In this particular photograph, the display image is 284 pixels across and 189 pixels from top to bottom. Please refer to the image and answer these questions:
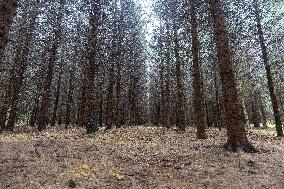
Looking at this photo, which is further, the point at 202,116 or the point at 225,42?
the point at 202,116

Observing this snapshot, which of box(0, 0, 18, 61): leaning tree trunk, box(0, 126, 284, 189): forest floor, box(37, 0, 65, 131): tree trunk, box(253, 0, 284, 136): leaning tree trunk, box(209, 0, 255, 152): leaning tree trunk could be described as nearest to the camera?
box(0, 0, 18, 61): leaning tree trunk

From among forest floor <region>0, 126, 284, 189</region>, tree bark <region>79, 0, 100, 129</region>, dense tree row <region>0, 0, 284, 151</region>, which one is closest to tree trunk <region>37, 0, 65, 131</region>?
dense tree row <region>0, 0, 284, 151</region>

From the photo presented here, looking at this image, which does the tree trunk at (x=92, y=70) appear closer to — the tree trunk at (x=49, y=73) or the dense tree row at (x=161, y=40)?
the dense tree row at (x=161, y=40)

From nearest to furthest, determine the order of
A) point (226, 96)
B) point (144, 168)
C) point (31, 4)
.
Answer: point (144, 168) < point (226, 96) < point (31, 4)

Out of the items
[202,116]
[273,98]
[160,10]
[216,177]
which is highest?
[160,10]

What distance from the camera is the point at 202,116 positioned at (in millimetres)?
17125

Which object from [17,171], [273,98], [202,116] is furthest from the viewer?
[273,98]

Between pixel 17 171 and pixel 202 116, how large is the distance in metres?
10.4

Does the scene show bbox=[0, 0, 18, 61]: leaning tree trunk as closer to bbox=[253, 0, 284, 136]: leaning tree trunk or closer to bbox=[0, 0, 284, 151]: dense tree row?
bbox=[0, 0, 284, 151]: dense tree row

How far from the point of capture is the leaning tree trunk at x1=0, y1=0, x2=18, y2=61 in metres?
8.39

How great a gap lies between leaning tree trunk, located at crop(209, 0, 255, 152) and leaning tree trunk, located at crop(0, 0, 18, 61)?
24.8 feet

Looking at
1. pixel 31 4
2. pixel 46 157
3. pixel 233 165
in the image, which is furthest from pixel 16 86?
pixel 233 165

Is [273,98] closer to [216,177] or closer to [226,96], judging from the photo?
[226,96]

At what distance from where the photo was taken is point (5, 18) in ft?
28.2
